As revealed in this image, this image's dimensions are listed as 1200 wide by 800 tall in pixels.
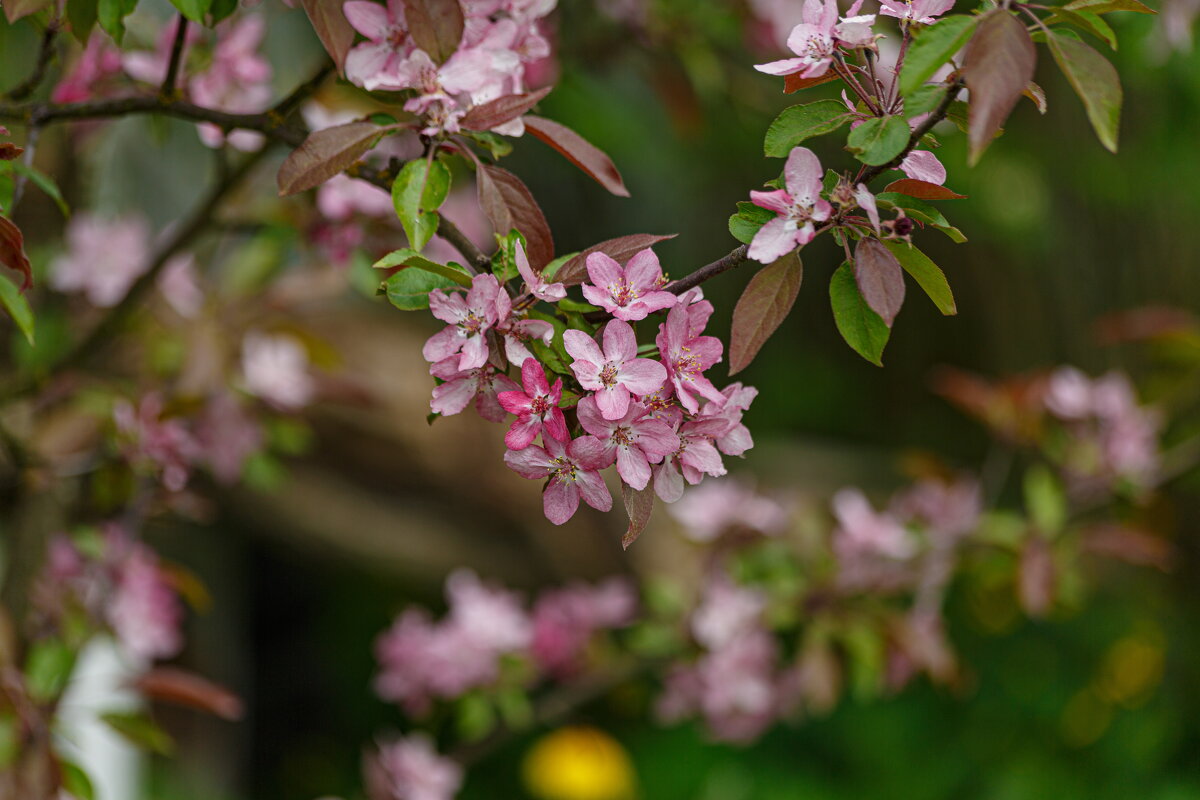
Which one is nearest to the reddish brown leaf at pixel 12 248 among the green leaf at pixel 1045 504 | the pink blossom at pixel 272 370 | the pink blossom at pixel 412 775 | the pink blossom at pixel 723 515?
the pink blossom at pixel 272 370

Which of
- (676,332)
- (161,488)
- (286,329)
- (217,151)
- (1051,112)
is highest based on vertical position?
(676,332)

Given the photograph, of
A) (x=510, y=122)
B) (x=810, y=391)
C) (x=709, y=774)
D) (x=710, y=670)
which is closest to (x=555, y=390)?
(x=510, y=122)

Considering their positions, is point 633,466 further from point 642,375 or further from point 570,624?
point 570,624

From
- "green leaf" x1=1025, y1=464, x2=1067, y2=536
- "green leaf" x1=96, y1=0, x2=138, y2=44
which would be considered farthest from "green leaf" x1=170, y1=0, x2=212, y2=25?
"green leaf" x1=1025, y1=464, x2=1067, y2=536

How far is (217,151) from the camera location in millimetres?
810

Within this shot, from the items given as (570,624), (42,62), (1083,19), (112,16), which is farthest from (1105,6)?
(570,624)

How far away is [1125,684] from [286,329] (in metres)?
1.80

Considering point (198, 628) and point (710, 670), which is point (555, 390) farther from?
point (198, 628)

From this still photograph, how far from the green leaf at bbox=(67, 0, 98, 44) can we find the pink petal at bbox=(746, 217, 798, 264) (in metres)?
0.39

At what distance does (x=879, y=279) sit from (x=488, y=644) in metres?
0.89

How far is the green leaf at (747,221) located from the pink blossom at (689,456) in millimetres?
82

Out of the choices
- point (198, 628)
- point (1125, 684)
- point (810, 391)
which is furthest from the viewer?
point (810, 391)

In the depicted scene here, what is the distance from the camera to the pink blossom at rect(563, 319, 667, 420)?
0.41 m

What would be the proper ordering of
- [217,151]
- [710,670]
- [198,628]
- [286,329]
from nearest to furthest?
[217,151] → [286,329] → [710,670] → [198,628]
